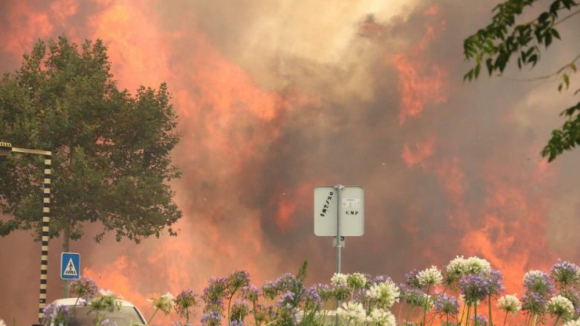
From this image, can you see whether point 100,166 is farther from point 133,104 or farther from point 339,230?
point 339,230

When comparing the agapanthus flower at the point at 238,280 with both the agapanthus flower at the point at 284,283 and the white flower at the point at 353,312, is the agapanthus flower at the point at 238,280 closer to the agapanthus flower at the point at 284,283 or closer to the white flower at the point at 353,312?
the agapanthus flower at the point at 284,283

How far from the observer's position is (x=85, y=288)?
8.38m

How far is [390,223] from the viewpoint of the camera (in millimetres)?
63969

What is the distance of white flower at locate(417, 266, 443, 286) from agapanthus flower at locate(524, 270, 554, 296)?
0.89 m

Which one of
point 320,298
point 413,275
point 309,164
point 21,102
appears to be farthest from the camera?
point 309,164

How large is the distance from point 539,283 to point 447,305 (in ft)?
3.22

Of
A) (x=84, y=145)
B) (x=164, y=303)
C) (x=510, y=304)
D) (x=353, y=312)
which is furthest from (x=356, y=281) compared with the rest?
(x=84, y=145)

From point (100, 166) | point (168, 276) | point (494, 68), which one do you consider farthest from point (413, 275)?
point (168, 276)

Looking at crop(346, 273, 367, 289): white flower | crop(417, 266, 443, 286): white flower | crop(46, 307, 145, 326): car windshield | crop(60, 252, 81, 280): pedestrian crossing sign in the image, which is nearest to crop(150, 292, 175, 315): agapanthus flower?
crop(346, 273, 367, 289): white flower

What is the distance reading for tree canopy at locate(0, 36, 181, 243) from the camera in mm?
49125

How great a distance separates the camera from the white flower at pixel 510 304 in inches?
395

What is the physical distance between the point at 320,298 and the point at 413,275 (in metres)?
1.25

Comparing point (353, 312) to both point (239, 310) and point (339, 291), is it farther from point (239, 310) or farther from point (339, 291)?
point (339, 291)

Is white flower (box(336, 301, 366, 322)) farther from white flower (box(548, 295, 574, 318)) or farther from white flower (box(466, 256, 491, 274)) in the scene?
white flower (box(548, 295, 574, 318))
